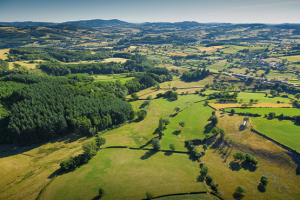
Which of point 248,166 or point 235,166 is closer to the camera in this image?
point 248,166

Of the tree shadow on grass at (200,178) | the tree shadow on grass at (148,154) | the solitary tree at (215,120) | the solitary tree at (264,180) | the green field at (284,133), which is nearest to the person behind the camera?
the solitary tree at (264,180)

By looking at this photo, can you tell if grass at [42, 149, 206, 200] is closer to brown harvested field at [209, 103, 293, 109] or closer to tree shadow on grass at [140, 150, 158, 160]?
tree shadow on grass at [140, 150, 158, 160]

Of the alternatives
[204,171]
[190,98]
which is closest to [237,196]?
[204,171]

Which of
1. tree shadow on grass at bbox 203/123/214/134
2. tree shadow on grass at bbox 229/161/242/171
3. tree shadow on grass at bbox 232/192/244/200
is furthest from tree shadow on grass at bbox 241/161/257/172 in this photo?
tree shadow on grass at bbox 203/123/214/134

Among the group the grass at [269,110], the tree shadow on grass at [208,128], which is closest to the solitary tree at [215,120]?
the tree shadow on grass at [208,128]

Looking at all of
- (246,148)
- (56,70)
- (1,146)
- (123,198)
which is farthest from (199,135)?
(56,70)

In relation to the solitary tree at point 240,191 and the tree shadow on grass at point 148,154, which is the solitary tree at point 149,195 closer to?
the tree shadow on grass at point 148,154

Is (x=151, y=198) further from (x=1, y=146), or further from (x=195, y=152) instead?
(x=1, y=146)

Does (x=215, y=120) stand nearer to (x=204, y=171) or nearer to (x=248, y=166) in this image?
(x=248, y=166)
